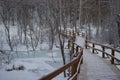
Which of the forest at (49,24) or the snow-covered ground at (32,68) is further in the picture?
the forest at (49,24)

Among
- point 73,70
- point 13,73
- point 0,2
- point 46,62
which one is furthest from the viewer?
point 0,2

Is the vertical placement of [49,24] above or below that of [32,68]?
above

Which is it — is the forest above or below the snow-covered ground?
above

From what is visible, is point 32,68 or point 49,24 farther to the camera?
point 49,24

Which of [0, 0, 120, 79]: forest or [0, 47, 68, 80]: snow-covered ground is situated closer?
[0, 47, 68, 80]: snow-covered ground

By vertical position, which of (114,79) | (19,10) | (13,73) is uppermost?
(19,10)

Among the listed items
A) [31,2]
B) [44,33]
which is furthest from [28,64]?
[31,2]

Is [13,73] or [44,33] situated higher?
[44,33]

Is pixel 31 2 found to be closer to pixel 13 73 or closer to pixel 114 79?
pixel 13 73

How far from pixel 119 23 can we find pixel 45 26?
16.7 meters

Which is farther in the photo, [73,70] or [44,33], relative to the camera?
[44,33]

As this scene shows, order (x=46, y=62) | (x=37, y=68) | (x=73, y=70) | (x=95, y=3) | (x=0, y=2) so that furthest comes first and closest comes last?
(x=95, y=3) → (x=0, y=2) → (x=46, y=62) → (x=37, y=68) → (x=73, y=70)

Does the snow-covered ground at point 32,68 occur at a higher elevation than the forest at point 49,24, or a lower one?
lower

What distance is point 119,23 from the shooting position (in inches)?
1199
